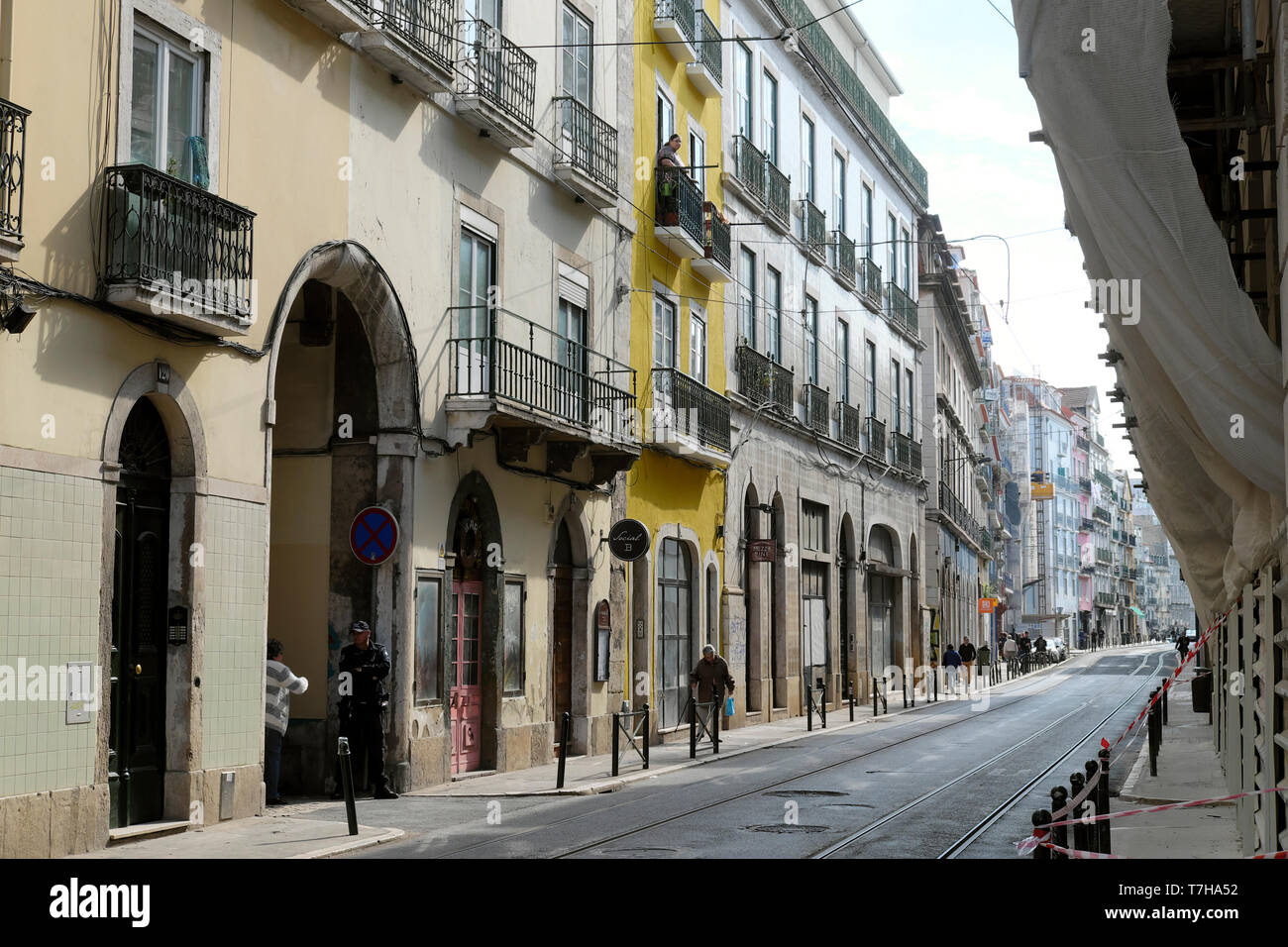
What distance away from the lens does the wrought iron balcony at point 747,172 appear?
3088 cm

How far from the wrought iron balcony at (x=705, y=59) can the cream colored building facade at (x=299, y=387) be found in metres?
3.37

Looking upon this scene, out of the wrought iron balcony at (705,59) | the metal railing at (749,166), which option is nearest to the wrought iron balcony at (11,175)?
the wrought iron balcony at (705,59)

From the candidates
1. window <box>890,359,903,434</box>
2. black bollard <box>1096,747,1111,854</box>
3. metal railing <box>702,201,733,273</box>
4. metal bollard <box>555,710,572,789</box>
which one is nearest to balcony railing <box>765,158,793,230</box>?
metal railing <box>702,201,733,273</box>

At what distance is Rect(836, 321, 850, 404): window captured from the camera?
127ft

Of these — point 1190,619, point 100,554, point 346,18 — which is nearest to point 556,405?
point 346,18

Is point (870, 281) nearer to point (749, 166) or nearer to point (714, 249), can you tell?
point (749, 166)

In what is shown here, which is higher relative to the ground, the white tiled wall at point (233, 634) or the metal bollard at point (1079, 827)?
the white tiled wall at point (233, 634)

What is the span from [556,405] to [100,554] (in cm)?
887

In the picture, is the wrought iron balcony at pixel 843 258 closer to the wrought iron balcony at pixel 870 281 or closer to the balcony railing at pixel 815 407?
the wrought iron balcony at pixel 870 281

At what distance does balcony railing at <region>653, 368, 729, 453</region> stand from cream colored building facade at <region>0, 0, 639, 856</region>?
151 centimetres

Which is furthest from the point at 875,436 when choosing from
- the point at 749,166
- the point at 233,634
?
the point at 233,634

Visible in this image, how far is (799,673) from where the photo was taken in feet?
113
